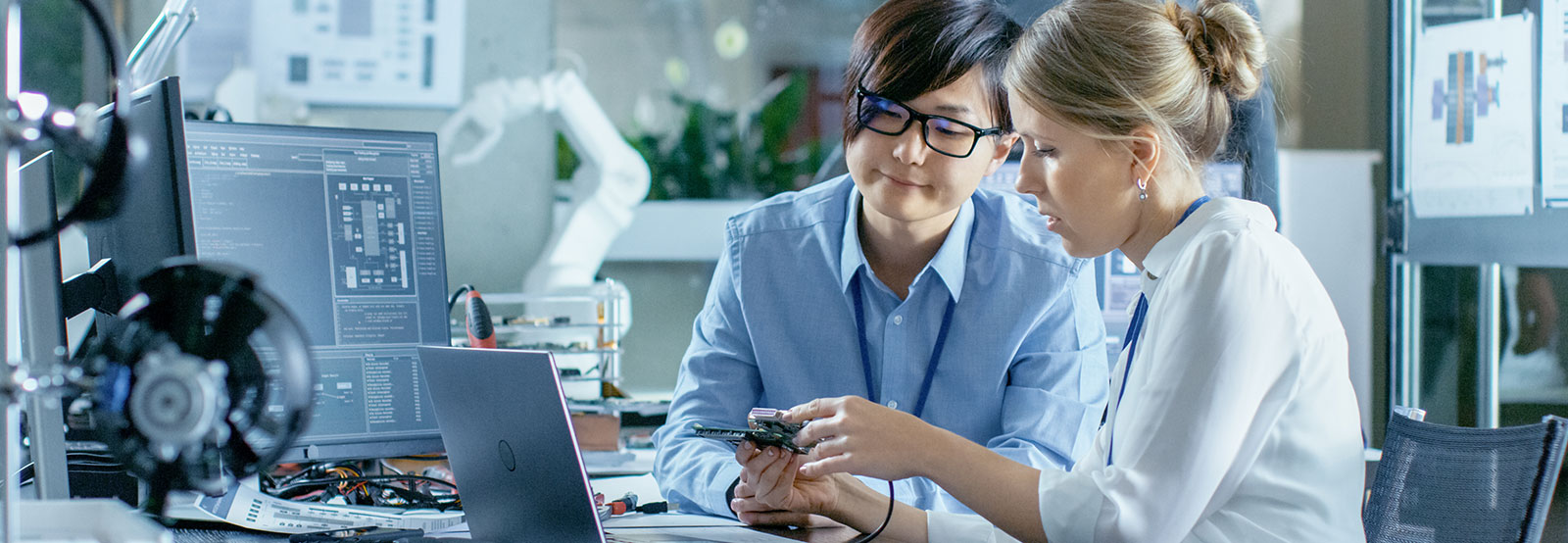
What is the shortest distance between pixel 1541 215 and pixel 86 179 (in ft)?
10.2

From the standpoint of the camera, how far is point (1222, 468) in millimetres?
928

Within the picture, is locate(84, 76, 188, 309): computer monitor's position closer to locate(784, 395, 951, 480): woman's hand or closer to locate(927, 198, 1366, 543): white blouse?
locate(784, 395, 951, 480): woman's hand

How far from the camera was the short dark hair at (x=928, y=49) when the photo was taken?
141 centimetres

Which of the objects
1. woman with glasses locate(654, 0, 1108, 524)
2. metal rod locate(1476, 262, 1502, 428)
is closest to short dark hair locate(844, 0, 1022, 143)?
woman with glasses locate(654, 0, 1108, 524)

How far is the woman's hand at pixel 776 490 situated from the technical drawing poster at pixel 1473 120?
2.45 metres

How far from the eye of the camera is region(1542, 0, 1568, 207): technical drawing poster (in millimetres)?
2633

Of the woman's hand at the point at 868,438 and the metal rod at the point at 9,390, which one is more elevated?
the metal rod at the point at 9,390

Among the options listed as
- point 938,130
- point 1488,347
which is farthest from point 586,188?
point 1488,347

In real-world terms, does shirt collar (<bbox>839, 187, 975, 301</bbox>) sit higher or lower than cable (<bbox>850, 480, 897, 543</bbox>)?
higher

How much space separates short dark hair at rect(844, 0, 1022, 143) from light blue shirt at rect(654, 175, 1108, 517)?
0.60 ft

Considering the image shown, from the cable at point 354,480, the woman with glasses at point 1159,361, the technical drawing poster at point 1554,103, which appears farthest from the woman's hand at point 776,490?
the technical drawing poster at point 1554,103

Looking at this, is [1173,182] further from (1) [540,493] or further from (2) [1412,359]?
(2) [1412,359]

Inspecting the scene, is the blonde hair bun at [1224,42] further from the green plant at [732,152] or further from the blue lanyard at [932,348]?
the green plant at [732,152]

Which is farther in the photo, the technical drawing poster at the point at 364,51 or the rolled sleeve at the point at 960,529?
the technical drawing poster at the point at 364,51
